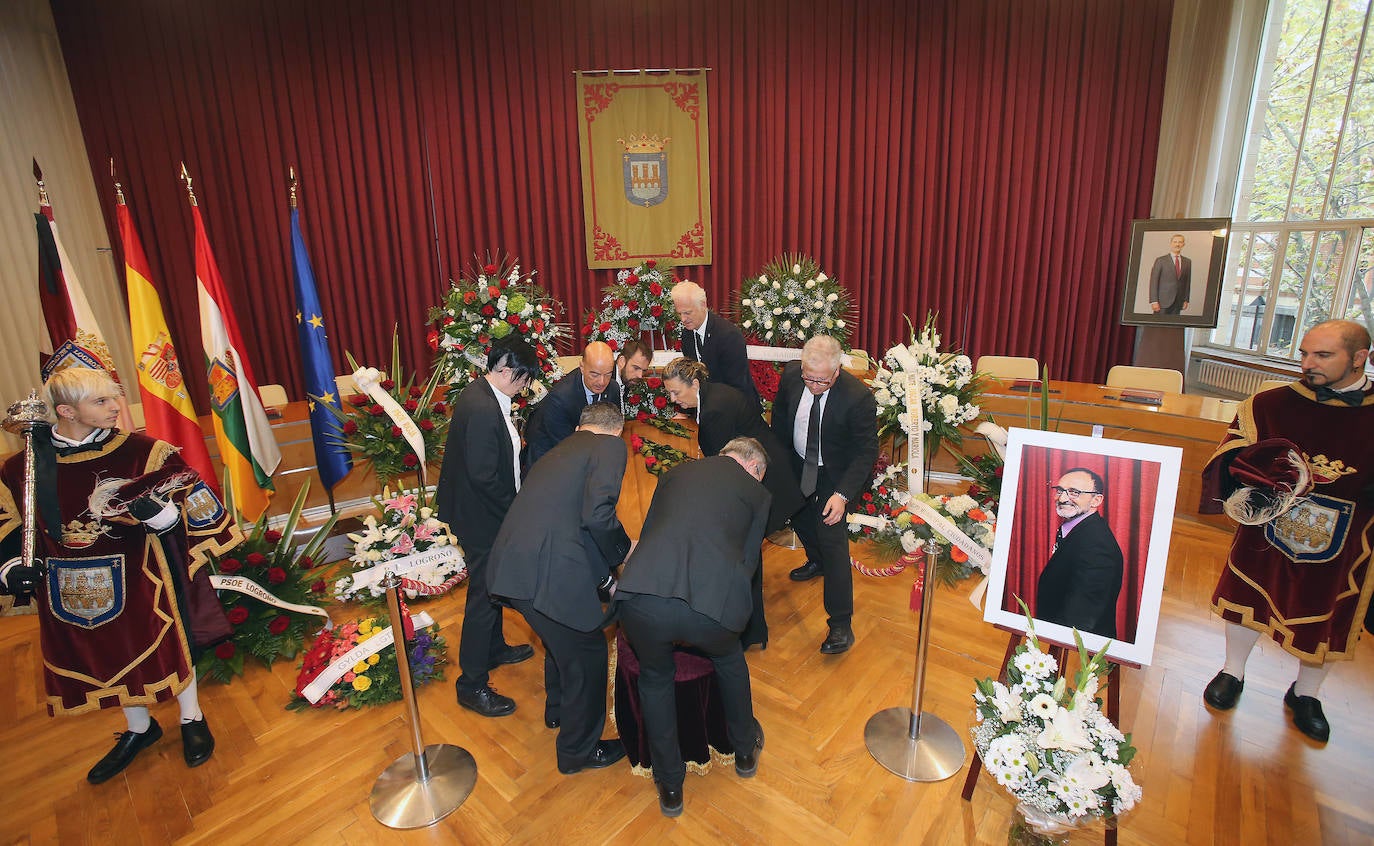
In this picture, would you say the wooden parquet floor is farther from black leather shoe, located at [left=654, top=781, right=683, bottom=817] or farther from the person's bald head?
the person's bald head

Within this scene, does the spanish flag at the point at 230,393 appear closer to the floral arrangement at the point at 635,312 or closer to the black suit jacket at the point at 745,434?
the floral arrangement at the point at 635,312

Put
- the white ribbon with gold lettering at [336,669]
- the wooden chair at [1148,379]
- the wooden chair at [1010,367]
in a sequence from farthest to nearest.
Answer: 1. the wooden chair at [1010,367]
2. the wooden chair at [1148,379]
3. the white ribbon with gold lettering at [336,669]

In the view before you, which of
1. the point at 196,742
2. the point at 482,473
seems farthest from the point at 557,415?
the point at 196,742

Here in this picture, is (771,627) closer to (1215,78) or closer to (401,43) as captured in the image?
(401,43)

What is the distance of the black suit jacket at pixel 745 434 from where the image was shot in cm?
323

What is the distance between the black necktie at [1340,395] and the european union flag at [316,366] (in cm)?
514

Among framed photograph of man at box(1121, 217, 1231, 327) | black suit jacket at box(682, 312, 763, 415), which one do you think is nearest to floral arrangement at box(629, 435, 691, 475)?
black suit jacket at box(682, 312, 763, 415)

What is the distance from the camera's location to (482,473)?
8.59 ft

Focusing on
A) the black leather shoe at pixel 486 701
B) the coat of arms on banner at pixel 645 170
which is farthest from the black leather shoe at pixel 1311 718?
the coat of arms on banner at pixel 645 170

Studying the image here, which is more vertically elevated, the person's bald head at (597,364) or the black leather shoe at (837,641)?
the person's bald head at (597,364)

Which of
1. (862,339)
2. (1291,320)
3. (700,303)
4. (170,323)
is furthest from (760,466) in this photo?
(1291,320)

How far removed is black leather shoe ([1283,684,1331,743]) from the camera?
2693 millimetres

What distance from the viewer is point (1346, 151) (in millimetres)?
5641

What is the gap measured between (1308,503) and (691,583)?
245 cm
